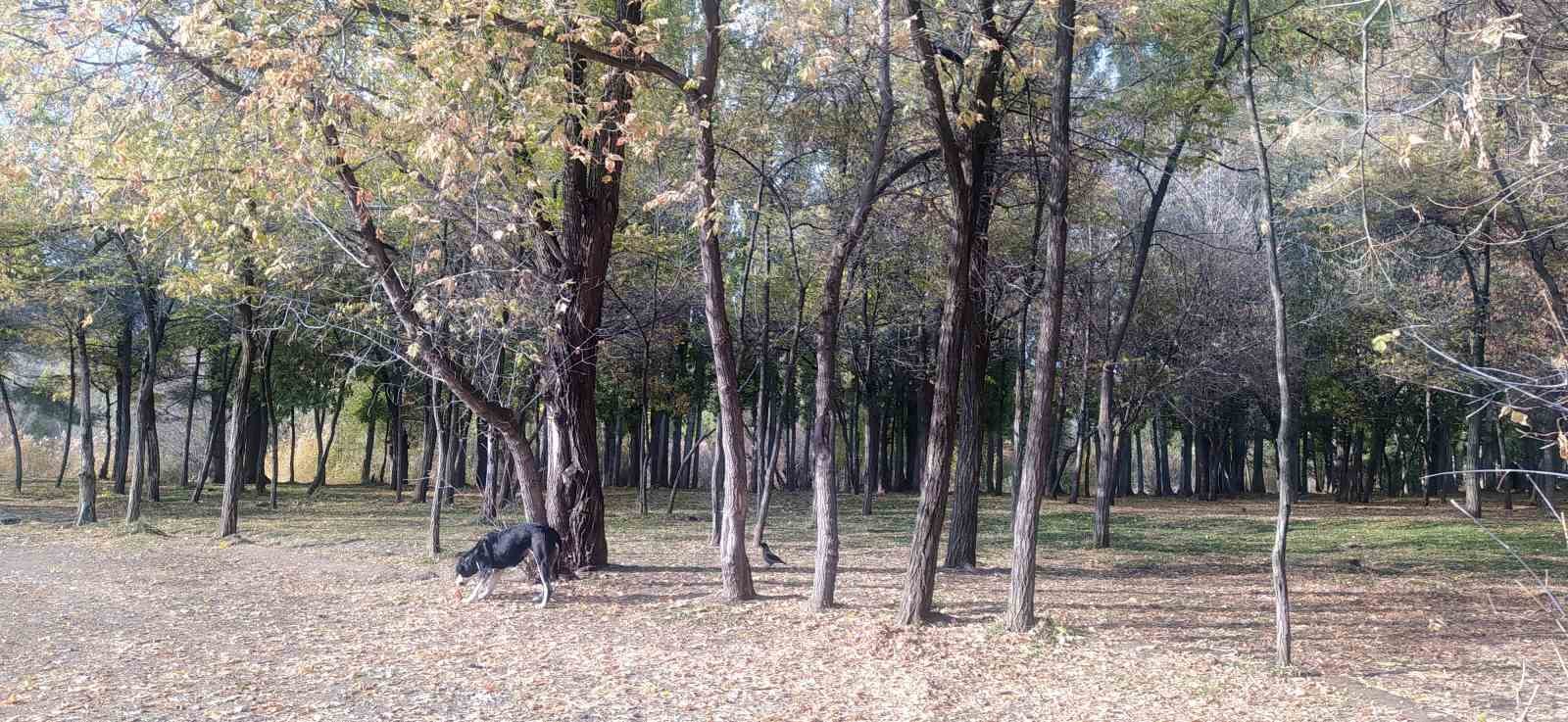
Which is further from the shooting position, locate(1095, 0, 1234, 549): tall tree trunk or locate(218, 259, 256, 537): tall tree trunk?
locate(218, 259, 256, 537): tall tree trunk

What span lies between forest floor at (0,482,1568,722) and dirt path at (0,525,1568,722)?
0.03 metres

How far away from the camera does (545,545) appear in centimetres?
1067

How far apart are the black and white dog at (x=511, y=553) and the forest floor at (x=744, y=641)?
1.10 ft

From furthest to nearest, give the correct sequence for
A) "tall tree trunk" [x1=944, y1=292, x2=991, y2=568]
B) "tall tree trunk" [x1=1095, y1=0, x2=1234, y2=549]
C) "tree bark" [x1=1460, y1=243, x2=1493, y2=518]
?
"tree bark" [x1=1460, y1=243, x2=1493, y2=518] → "tall tree trunk" [x1=1095, y1=0, x2=1234, y2=549] → "tall tree trunk" [x1=944, y1=292, x2=991, y2=568]

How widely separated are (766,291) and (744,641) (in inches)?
420

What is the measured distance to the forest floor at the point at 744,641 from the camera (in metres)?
7.03

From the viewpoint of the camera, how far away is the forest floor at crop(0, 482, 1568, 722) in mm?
7031

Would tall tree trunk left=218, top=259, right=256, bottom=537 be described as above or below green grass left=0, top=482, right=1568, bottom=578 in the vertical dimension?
above

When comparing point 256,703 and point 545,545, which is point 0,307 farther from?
point 256,703

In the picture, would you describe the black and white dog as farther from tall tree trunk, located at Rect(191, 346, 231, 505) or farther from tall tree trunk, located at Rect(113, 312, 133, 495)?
tall tree trunk, located at Rect(113, 312, 133, 495)

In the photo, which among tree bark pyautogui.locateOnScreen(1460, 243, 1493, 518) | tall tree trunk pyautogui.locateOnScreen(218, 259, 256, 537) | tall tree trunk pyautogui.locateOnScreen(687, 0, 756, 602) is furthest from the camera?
tree bark pyautogui.locateOnScreen(1460, 243, 1493, 518)

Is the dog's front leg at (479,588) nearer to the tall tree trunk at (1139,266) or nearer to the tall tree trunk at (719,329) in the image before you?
the tall tree trunk at (719,329)

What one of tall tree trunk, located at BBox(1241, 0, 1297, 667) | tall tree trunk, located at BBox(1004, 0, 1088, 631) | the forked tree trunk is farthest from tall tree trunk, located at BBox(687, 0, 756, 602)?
tall tree trunk, located at BBox(1241, 0, 1297, 667)

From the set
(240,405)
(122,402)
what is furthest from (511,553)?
(122,402)
